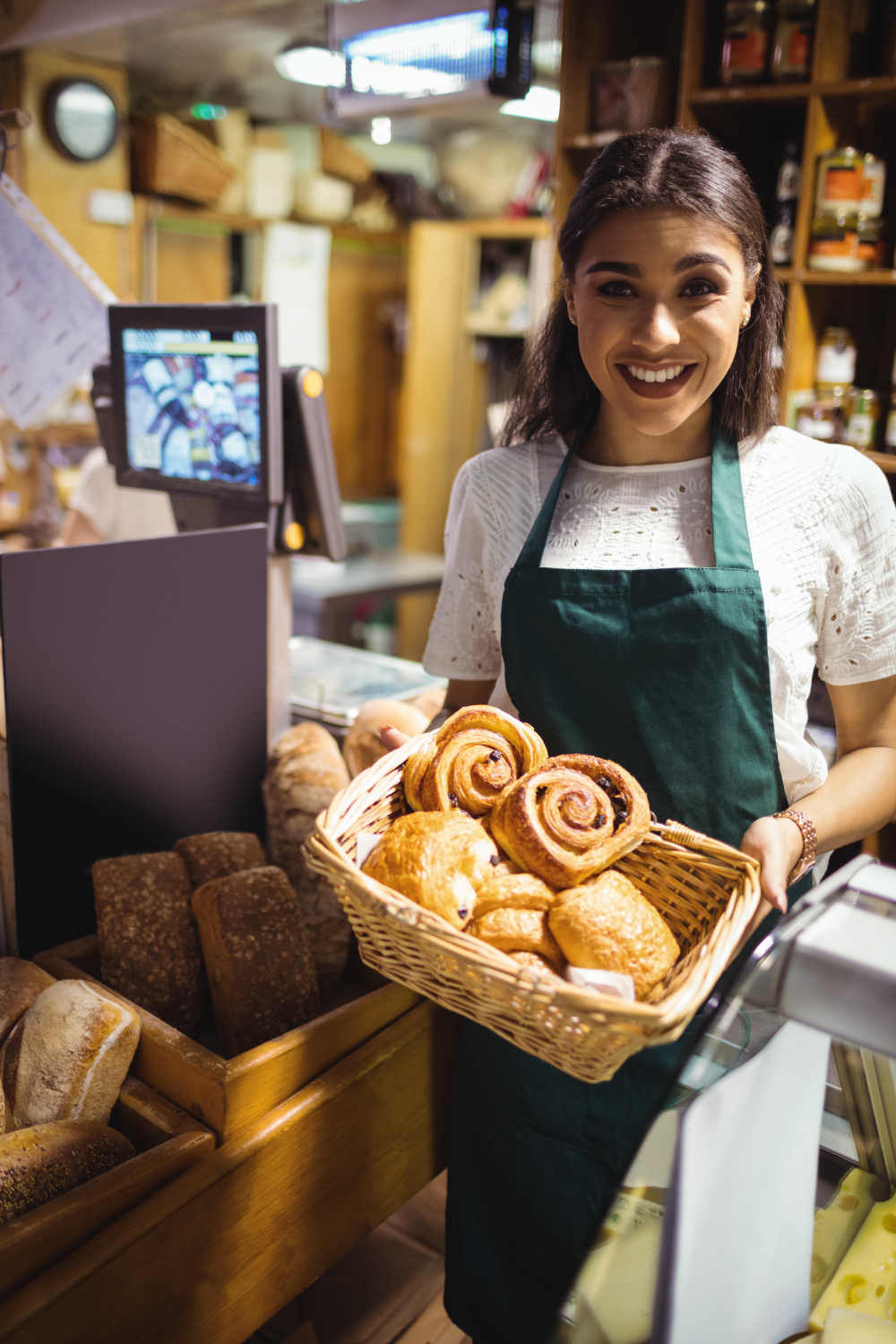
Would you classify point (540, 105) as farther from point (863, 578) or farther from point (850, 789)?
point (850, 789)

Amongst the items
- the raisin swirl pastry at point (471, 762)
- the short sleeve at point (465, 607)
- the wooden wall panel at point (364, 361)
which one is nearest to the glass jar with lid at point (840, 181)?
the short sleeve at point (465, 607)

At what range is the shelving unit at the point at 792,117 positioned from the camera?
7.84 feet

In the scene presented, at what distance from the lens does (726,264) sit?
3.67 ft

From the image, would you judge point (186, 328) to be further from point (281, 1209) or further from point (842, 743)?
point (281, 1209)

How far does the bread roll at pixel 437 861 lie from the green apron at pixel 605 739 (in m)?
0.30

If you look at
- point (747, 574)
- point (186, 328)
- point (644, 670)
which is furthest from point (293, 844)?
point (186, 328)

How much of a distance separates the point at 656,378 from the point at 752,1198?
0.83 meters

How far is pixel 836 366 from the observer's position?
2.56 metres

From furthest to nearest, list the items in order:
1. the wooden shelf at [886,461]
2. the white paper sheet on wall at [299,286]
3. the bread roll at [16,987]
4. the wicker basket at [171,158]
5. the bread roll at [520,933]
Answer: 1. the white paper sheet on wall at [299,286]
2. the wicker basket at [171,158]
3. the wooden shelf at [886,461]
4. the bread roll at [16,987]
5. the bread roll at [520,933]

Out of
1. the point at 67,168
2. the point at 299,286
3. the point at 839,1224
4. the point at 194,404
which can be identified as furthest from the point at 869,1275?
the point at 299,286

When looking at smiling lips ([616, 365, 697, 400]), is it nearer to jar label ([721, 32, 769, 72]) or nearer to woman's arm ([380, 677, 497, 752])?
woman's arm ([380, 677, 497, 752])

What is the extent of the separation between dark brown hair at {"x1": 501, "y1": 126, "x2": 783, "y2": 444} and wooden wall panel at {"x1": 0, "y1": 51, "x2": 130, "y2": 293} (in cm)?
373

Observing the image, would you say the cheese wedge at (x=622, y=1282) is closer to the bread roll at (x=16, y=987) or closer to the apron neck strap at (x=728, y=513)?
the apron neck strap at (x=728, y=513)

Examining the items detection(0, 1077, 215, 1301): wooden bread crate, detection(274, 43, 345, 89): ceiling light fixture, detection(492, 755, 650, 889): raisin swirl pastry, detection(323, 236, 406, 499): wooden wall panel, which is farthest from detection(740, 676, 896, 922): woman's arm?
detection(323, 236, 406, 499): wooden wall panel
